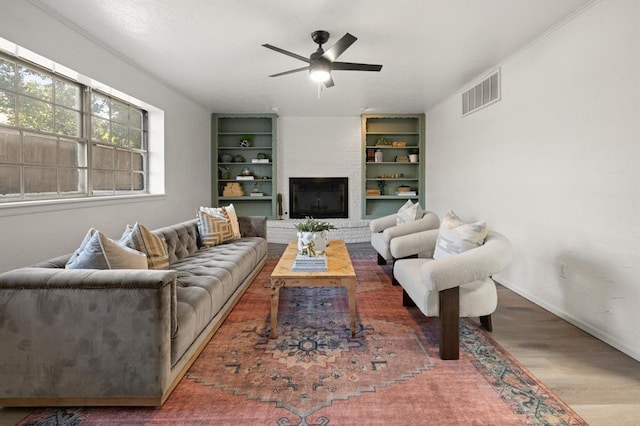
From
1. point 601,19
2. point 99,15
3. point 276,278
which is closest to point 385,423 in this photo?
point 276,278

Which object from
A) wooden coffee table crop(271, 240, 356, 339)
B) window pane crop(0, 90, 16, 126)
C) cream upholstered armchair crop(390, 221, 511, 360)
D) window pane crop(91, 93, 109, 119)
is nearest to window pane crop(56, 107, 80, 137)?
window pane crop(91, 93, 109, 119)

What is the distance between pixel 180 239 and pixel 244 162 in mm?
3982

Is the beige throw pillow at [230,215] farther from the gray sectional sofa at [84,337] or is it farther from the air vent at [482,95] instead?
the air vent at [482,95]

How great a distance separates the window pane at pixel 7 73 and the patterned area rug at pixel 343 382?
2388 mm

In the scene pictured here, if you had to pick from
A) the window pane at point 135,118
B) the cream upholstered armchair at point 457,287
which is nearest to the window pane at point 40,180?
the window pane at point 135,118

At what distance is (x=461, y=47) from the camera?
3641 millimetres

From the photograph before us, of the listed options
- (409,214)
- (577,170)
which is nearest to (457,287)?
(577,170)

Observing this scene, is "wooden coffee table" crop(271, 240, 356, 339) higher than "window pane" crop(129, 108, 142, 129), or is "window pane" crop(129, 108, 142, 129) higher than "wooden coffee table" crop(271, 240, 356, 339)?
"window pane" crop(129, 108, 142, 129)

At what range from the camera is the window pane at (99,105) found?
Answer: 372 cm

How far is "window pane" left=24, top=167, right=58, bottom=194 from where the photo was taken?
9.55ft

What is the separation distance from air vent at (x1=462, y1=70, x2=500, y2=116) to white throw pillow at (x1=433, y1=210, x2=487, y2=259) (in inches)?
84.9

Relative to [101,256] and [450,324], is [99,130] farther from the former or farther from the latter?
[450,324]

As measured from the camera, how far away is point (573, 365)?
216 centimetres

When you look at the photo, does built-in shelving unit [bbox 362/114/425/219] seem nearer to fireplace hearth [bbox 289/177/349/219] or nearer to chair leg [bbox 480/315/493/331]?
fireplace hearth [bbox 289/177/349/219]
